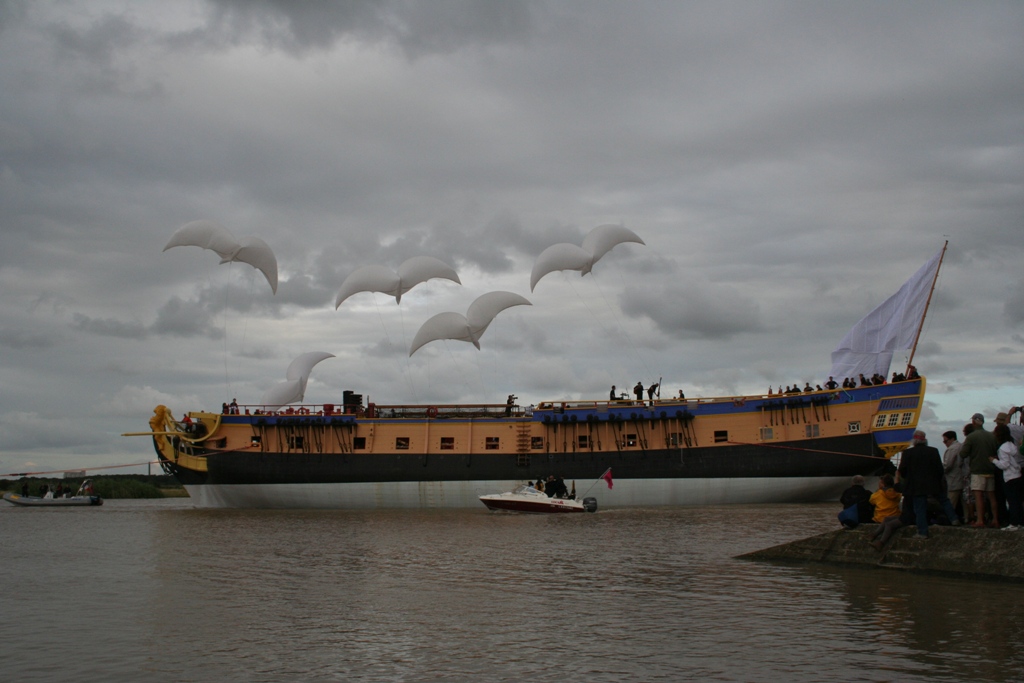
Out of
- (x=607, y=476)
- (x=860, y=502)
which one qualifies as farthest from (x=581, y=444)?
(x=860, y=502)

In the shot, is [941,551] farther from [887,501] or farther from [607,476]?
[607,476]

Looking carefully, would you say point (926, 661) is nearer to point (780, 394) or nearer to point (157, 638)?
point (157, 638)

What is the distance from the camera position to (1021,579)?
11992 millimetres

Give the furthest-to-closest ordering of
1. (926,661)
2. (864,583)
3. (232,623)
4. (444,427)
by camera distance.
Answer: (444,427) → (864,583) → (232,623) → (926,661)

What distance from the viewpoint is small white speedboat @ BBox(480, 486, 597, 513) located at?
108 ft

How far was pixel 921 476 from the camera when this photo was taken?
12.5 meters

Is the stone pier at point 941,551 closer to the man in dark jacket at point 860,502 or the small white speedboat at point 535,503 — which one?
the man in dark jacket at point 860,502

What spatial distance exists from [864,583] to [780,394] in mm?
26313

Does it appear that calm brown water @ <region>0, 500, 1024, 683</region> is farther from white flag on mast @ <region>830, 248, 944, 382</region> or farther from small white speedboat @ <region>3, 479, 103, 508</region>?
small white speedboat @ <region>3, 479, 103, 508</region>

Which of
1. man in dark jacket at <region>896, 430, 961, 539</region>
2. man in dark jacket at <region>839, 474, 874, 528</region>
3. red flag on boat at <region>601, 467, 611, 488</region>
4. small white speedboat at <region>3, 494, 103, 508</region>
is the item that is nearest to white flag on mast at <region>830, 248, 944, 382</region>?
red flag on boat at <region>601, 467, 611, 488</region>

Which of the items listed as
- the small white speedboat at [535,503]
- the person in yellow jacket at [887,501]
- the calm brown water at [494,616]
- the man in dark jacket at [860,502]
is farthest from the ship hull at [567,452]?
the person in yellow jacket at [887,501]

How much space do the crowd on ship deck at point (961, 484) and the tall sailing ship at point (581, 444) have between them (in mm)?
23774

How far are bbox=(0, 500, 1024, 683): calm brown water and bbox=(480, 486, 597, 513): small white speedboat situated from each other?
11.2 metres

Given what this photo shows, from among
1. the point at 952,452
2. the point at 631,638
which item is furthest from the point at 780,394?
the point at 631,638
